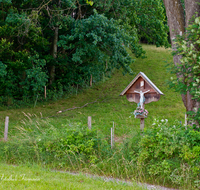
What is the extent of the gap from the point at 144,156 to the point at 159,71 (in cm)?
2282

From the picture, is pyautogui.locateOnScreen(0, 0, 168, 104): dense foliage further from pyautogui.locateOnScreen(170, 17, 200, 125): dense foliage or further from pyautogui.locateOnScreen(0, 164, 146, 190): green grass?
pyautogui.locateOnScreen(0, 164, 146, 190): green grass

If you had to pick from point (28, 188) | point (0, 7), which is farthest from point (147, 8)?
point (28, 188)

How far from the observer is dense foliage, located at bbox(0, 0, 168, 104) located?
1560 cm

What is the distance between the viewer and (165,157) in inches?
236

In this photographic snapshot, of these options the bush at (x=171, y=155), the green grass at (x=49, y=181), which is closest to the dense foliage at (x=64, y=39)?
the green grass at (x=49, y=181)

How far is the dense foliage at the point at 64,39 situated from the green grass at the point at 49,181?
949 centimetres

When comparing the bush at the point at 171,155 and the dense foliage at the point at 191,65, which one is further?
the dense foliage at the point at 191,65

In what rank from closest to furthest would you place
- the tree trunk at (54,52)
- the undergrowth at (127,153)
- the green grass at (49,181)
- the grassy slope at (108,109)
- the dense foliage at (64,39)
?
the green grass at (49,181) → the undergrowth at (127,153) → the grassy slope at (108,109) → the dense foliage at (64,39) → the tree trunk at (54,52)

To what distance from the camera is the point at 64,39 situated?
17344mm

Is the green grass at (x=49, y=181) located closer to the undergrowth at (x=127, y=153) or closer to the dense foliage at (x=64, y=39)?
the undergrowth at (x=127, y=153)

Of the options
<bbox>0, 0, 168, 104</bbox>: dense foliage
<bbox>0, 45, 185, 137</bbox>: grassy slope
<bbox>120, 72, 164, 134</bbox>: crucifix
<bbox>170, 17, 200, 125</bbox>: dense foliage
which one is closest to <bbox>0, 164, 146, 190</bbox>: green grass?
<bbox>170, 17, 200, 125</bbox>: dense foliage

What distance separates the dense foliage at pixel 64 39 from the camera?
51.2 feet

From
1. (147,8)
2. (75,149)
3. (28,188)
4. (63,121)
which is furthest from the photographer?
(147,8)

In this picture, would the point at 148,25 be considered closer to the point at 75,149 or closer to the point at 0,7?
the point at 0,7
